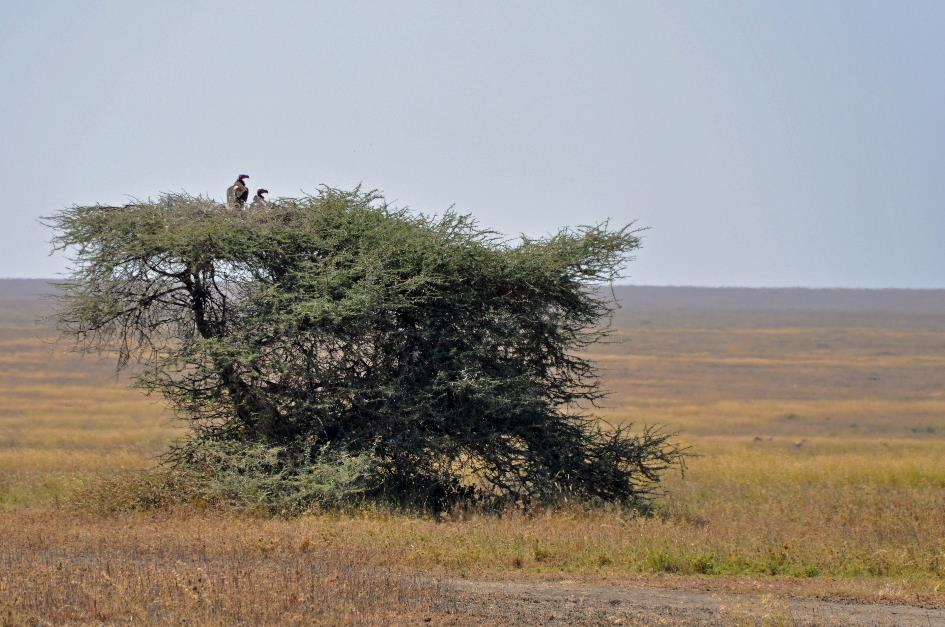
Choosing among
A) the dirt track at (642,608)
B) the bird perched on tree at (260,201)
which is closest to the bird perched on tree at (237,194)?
the bird perched on tree at (260,201)

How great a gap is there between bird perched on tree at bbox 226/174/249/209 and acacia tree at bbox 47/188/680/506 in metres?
0.27

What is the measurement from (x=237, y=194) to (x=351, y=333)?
287 centimetres

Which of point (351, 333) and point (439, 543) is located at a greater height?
point (351, 333)

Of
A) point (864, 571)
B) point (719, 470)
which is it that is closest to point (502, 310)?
point (864, 571)

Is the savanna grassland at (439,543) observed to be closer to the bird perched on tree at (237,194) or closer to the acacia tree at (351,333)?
the acacia tree at (351,333)

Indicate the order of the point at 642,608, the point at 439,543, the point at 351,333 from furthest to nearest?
the point at 351,333 < the point at 439,543 < the point at 642,608

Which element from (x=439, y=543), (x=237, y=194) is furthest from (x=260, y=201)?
(x=439, y=543)

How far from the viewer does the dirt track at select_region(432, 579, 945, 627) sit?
30.9 feet

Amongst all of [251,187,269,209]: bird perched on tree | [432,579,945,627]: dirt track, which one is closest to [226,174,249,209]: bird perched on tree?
[251,187,269,209]: bird perched on tree

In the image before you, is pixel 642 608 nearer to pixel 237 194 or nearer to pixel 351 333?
pixel 351 333

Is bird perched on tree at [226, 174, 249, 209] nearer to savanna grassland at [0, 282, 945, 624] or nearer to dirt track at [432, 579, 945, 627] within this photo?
savanna grassland at [0, 282, 945, 624]

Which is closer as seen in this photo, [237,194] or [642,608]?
[642,608]

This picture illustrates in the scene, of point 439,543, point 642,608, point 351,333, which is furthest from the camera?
point 351,333

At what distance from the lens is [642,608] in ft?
32.7
